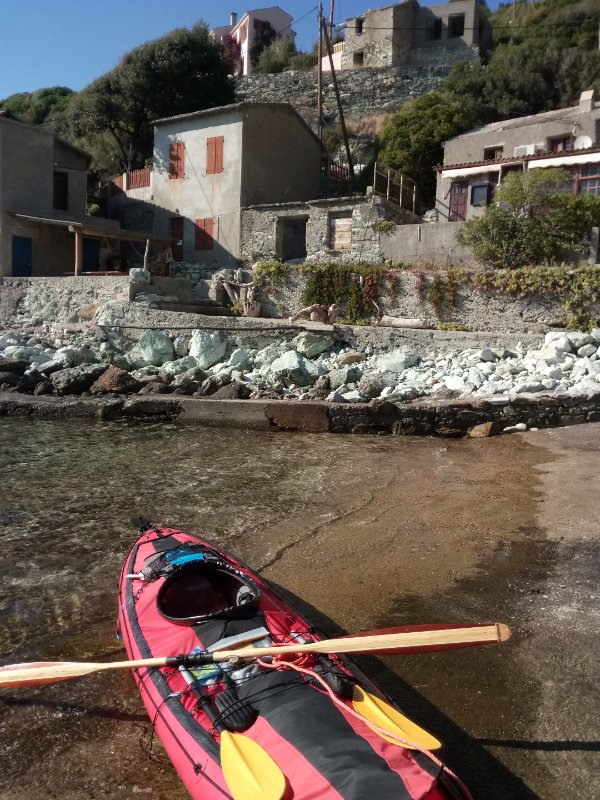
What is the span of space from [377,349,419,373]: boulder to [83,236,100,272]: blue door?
15.8 meters

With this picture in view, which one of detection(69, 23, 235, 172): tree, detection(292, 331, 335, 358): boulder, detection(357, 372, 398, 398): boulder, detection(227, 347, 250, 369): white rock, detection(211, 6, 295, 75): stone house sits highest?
detection(211, 6, 295, 75): stone house

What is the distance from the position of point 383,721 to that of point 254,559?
3.32 meters

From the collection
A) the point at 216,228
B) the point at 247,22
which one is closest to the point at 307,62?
the point at 247,22

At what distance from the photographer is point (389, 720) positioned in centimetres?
291

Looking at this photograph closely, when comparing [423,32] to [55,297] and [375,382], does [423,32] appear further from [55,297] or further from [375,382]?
[375,382]

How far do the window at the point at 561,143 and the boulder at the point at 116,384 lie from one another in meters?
18.2

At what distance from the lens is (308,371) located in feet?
48.3

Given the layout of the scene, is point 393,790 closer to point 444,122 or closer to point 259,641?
point 259,641

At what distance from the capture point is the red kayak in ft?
8.42

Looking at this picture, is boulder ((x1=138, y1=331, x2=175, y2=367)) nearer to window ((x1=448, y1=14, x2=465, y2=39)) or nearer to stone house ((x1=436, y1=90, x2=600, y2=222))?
stone house ((x1=436, y1=90, x2=600, y2=222))

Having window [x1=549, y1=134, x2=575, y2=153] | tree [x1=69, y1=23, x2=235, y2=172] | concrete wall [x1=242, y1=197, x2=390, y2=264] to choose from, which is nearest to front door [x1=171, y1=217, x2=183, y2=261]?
concrete wall [x1=242, y1=197, x2=390, y2=264]

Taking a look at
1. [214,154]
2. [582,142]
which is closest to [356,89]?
[214,154]

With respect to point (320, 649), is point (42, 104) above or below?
above

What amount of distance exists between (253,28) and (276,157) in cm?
2980
